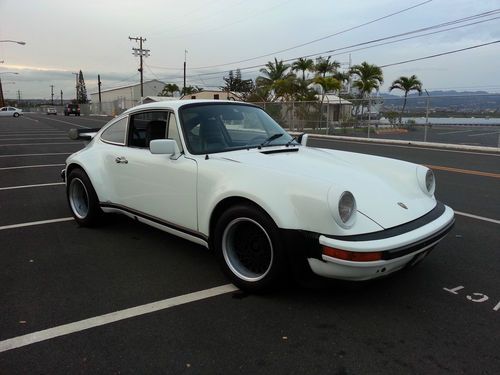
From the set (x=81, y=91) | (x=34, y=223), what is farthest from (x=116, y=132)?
(x=81, y=91)

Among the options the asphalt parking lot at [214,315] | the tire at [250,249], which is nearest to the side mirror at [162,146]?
the tire at [250,249]

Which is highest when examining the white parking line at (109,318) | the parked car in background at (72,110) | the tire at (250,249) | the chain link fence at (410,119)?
the parked car in background at (72,110)

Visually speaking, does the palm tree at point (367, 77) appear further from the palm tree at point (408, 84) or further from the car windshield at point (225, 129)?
the car windshield at point (225, 129)

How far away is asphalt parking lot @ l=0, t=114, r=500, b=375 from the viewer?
264 centimetres

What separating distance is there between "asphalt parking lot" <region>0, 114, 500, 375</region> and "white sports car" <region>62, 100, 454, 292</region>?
31 cm

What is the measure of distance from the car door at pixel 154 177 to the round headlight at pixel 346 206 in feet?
4.29

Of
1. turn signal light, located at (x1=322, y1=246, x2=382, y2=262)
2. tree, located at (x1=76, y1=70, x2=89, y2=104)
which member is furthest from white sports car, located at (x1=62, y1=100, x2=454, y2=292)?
tree, located at (x1=76, y1=70, x2=89, y2=104)

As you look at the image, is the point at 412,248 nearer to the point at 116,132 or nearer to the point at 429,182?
the point at 429,182

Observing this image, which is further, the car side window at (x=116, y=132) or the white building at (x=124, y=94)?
the white building at (x=124, y=94)

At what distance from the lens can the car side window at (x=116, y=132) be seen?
4.90m

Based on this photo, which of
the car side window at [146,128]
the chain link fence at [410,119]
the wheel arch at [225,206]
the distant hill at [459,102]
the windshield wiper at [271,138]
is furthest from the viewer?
the chain link fence at [410,119]

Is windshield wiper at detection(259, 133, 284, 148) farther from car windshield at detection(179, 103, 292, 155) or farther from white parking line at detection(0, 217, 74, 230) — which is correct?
white parking line at detection(0, 217, 74, 230)

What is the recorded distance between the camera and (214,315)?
3180 millimetres

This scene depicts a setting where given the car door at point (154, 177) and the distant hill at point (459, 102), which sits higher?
the distant hill at point (459, 102)
